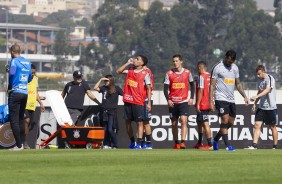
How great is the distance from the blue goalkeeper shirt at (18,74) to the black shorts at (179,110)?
3.25 m

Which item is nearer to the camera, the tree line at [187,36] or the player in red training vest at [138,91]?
the player in red training vest at [138,91]

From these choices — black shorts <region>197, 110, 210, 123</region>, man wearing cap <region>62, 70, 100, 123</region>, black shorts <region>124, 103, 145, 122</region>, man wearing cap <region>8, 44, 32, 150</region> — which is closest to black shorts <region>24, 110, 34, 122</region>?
man wearing cap <region>62, 70, 100, 123</region>

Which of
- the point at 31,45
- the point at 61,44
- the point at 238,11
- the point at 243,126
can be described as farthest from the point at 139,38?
the point at 243,126

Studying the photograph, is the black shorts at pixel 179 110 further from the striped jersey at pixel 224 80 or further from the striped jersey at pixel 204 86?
the striped jersey at pixel 224 80

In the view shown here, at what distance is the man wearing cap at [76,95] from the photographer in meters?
26.5

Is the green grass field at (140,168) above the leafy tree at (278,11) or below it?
below

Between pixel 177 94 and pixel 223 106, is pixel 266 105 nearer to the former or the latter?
pixel 177 94

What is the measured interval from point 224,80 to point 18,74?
341 cm

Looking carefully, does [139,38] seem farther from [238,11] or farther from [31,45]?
[31,45]

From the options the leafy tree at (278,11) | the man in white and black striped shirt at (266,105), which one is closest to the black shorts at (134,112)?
the man in white and black striped shirt at (266,105)

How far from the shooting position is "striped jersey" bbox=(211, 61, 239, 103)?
2175cm

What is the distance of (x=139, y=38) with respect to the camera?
438ft

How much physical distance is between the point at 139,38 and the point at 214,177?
11865 centimetres

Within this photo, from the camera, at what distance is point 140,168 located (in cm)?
1620
